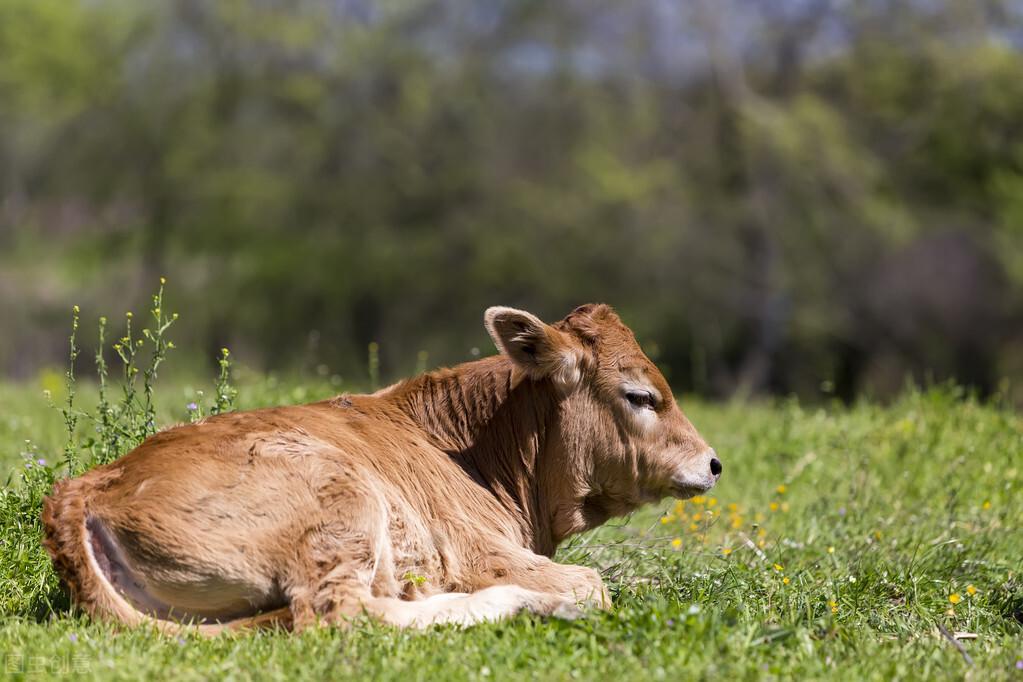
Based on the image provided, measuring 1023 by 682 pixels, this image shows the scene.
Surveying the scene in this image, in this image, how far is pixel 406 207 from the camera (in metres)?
29.3

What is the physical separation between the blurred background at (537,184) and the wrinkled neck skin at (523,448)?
21.9 meters

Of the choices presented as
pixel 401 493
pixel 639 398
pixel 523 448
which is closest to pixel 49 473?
pixel 401 493

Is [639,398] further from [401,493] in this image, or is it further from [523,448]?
[401,493]

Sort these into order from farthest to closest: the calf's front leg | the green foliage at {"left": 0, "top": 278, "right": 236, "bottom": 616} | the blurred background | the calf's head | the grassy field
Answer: the blurred background, the calf's head, the green foliage at {"left": 0, "top": 278, "right": 236, "bottom": 616}, the calf's front leg, the grassy field

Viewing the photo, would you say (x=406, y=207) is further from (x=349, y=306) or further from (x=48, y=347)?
(x=48, y=347)

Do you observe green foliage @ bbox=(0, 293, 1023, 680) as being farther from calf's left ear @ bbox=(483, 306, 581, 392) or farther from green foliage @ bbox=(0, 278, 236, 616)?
calf's left ear @ bbox=(483, 306, 581, 392)

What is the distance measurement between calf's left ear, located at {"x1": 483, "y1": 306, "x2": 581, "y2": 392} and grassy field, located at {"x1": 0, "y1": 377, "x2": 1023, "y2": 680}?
3.71 feet

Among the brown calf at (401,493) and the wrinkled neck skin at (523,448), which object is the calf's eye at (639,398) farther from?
the wrinkled neck skin at (523,448)

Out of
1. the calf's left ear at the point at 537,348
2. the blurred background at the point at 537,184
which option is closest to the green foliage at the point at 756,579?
the calf's left ear at the point at 537,348

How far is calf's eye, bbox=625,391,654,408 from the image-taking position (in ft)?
20.0

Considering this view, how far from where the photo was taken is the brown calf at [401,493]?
4945mm

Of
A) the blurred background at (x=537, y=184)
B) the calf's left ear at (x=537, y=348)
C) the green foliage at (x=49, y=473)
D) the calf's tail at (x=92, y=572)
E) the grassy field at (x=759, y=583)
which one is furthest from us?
the blurred background at (x=537, y=184)

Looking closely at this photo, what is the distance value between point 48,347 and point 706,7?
1675cm

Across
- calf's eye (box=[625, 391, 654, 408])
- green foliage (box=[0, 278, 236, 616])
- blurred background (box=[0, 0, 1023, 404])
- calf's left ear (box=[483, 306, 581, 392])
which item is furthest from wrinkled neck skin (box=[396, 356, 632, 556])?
blurred background (box=[0, 0, 1023, 404])
